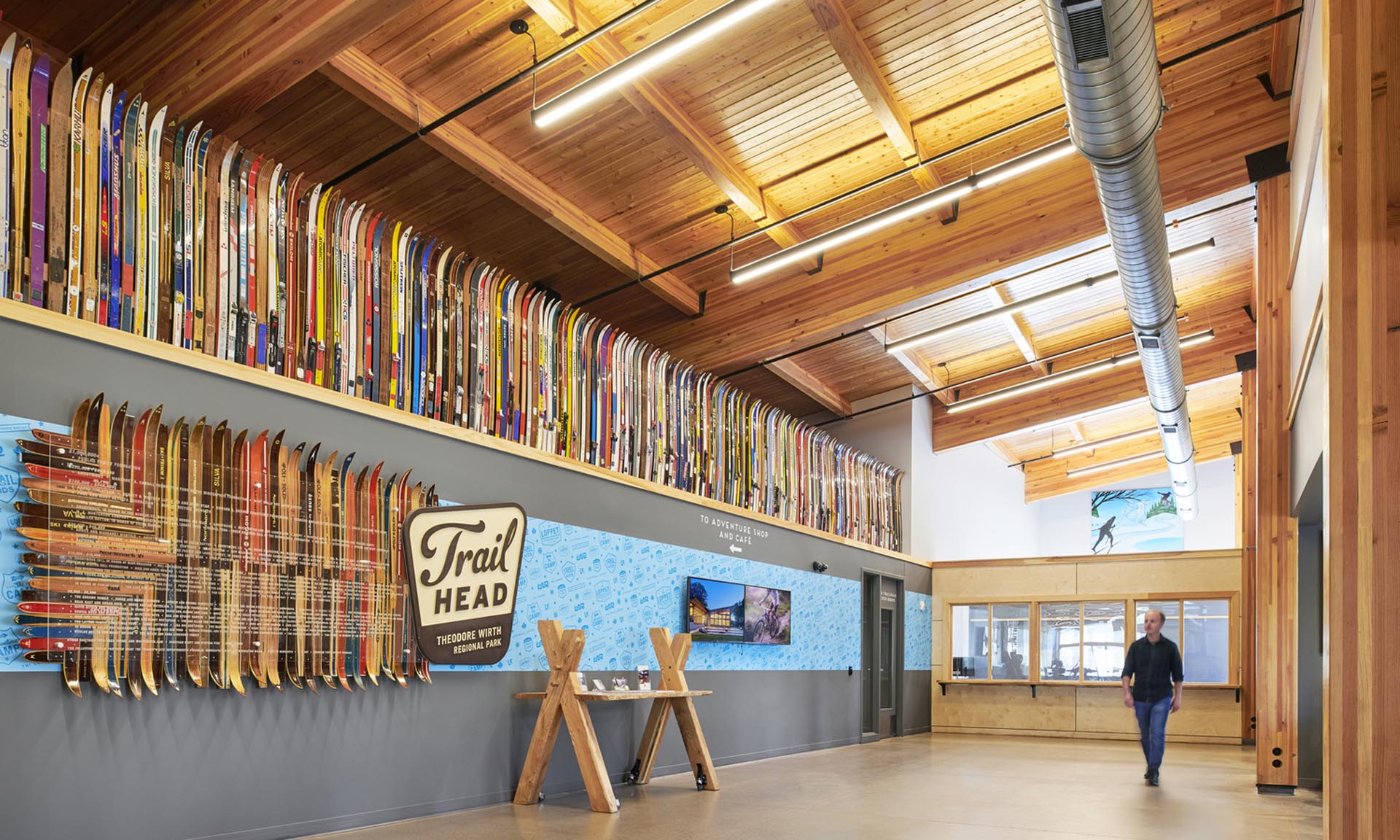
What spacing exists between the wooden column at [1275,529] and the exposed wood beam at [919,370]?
4.20m

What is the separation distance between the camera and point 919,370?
13656mm

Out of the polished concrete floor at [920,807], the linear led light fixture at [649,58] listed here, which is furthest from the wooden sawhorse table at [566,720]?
the linear led light fixture at [649,58]

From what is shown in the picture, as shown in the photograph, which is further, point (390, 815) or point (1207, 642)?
point (1207, 642)

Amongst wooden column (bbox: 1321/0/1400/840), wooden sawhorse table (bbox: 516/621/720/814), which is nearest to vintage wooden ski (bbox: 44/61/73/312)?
wooden sawhorse table (bbox: 516/621/720/814)

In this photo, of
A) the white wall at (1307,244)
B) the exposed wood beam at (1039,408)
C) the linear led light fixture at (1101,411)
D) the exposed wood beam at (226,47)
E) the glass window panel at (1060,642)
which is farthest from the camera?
the linear led light fixture at (1101,411)

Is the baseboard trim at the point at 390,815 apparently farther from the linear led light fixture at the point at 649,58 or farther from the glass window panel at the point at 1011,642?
the glass window panel at the point at 1011,642

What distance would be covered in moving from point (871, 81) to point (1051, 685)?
9873 mm

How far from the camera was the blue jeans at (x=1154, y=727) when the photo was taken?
8.47 meters

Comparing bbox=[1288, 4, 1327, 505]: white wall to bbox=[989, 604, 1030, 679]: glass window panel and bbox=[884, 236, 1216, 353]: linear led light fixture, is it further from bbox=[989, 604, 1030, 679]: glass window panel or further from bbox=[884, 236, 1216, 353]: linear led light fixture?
bbox=[989, 604, 1030, 679]: glass window panel

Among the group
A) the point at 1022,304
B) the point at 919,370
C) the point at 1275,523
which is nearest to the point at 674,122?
the point at 1022,304

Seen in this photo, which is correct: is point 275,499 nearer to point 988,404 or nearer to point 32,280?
point 32,280

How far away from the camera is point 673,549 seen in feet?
28.8

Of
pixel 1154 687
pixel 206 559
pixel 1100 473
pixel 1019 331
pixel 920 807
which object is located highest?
pixel 1019 331

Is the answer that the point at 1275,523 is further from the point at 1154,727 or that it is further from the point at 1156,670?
the point at 1154,727
